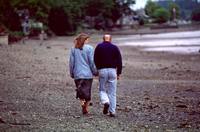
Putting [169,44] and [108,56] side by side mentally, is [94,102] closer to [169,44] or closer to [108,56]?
[108,56]

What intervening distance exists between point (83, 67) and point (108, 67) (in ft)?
1.84

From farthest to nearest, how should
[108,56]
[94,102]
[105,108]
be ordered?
[94,102], [105,108], [108,56]

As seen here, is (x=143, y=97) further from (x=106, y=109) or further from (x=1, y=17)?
(x=1, y=17)

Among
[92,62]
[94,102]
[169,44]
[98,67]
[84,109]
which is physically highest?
[92,62]

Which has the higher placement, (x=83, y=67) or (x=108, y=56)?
(x=108, y=56)

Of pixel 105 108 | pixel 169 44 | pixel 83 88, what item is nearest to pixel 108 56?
pixel 83 88

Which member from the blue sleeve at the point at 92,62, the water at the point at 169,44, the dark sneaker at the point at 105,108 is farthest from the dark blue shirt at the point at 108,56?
the water at the point at 169,44

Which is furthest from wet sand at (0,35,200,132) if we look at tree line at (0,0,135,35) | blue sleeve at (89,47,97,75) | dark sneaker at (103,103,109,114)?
tree line at (0,0,135,35)

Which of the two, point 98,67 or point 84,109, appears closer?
point 98,67

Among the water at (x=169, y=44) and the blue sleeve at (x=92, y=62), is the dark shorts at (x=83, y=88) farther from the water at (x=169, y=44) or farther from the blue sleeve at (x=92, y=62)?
the water at (x=169, y=44)

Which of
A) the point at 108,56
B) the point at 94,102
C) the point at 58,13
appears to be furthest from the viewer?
the point at 58,13

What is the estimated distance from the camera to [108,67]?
489 inches

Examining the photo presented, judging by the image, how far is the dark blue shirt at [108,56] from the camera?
1238 cm

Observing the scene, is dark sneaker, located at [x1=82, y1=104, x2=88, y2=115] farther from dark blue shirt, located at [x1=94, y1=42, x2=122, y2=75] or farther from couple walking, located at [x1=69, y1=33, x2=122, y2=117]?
dark blue shirt, located at [x1=94, y1=42, x2=122, y2=75]
